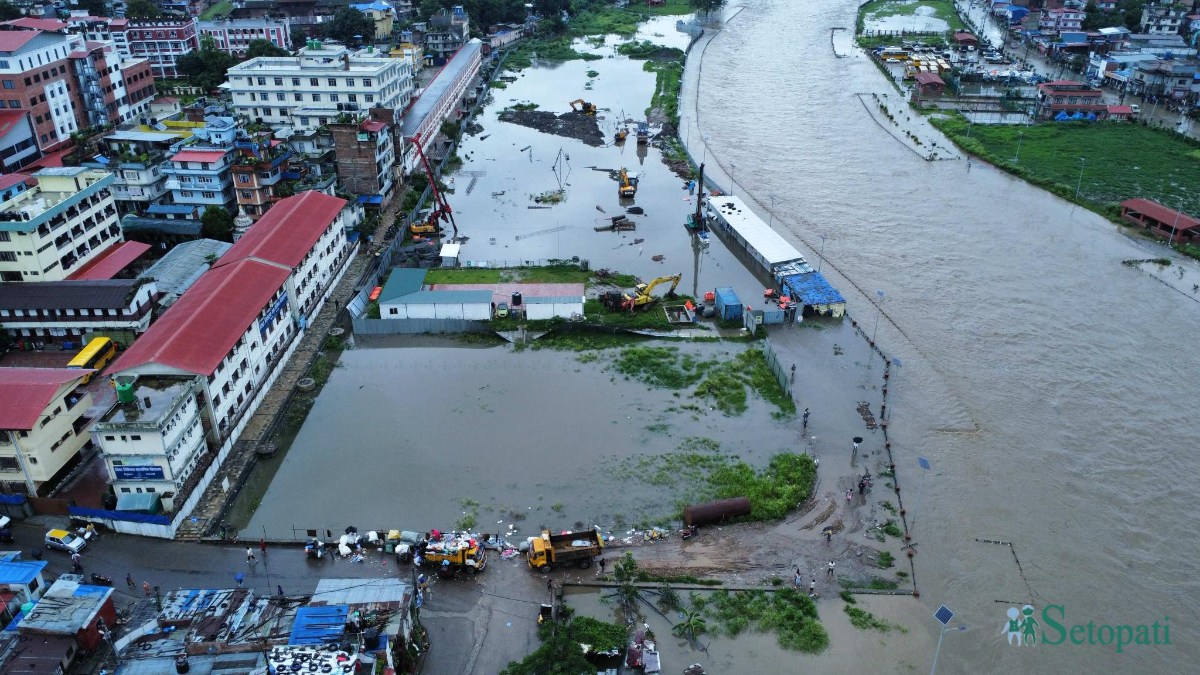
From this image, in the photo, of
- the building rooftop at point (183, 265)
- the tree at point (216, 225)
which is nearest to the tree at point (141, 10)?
the tree at point (216, 225)

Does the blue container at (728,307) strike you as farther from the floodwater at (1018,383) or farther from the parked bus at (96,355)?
the parked bus at (96,355)

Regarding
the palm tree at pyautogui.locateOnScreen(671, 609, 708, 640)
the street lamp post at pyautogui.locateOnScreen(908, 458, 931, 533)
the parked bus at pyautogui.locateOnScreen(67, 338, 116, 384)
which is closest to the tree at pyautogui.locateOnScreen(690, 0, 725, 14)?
the parked bus at pyautogui.locateOnScreen(67, 338, 116, 384)

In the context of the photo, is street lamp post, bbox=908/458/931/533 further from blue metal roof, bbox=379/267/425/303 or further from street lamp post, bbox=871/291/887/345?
blue metal roof, bbox=379/267/425/303

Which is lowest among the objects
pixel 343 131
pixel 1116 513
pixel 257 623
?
pixel 1116 513

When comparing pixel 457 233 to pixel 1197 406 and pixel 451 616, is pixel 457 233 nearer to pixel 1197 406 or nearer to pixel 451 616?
pixel 451 616

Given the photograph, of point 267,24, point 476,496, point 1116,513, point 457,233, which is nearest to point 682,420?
point 476,496
